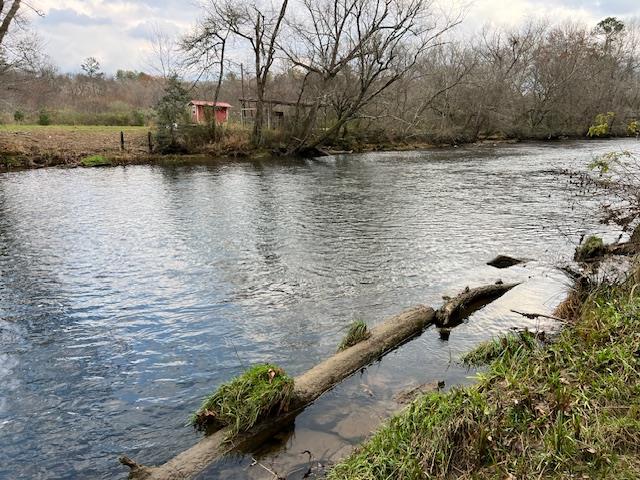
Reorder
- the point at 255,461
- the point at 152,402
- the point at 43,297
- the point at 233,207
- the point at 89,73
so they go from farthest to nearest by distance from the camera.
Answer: the point at 89,73 < the point at 233,207 < the point at 43,297 < the point at 152,402 < the point at 255,461

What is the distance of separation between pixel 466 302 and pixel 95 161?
1083 inches

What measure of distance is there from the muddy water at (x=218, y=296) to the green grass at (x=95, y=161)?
925 cm

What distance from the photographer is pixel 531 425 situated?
4438mm

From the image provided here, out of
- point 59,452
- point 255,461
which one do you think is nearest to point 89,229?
point 59,452

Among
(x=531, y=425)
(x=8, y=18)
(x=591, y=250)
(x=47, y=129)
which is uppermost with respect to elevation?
(x=8, y=18)

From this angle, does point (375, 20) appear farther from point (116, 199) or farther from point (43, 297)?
point (43, 297)

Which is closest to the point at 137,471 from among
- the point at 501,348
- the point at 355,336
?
the point at 355,336

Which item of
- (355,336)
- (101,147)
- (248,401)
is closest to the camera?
(248,401)

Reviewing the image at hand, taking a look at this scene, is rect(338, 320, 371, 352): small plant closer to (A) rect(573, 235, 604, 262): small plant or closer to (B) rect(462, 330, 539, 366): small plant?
(B) rect(462, 330, 539, 366): small plant

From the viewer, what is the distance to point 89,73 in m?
72.9

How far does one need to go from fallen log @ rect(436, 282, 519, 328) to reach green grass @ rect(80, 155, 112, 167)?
27117mm

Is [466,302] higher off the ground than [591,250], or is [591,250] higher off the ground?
[591,250]

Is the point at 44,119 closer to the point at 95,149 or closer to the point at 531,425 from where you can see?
the point at 95,149

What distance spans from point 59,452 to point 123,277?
5748mm
